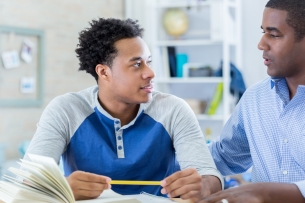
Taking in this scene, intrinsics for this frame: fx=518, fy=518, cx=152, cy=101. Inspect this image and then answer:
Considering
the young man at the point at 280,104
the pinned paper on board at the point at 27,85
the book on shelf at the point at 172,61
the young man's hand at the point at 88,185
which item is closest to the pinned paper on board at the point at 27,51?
the pinned paper on board at the point at 27,85

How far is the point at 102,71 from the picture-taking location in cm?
203

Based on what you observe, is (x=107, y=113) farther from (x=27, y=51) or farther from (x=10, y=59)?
(x=27, y=51)

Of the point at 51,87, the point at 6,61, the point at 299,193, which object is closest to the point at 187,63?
the point at 51,87

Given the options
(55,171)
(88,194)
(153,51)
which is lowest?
(88,194)

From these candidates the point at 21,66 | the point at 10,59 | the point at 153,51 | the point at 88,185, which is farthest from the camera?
the point at 153,51

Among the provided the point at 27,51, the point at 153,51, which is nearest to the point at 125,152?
the point at 27,51

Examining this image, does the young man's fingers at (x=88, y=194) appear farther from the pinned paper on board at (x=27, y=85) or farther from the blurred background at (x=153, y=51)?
the pinned paper on board at (x=27, y=85)

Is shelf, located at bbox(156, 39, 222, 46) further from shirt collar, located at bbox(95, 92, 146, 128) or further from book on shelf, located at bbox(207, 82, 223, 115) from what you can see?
shirt collar, located at bbox(95, 92, 146, 128)

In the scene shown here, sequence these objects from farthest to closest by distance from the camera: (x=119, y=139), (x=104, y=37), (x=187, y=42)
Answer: (x=187, y=42), (x=104, y=37), (x=119, y=139)

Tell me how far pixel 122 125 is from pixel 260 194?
699 mm

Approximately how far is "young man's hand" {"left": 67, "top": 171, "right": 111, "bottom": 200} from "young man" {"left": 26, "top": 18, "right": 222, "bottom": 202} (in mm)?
308

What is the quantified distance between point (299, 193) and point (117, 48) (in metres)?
0.90

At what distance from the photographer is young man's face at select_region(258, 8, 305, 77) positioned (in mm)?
1735

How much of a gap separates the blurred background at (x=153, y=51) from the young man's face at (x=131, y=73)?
6.65 ft
